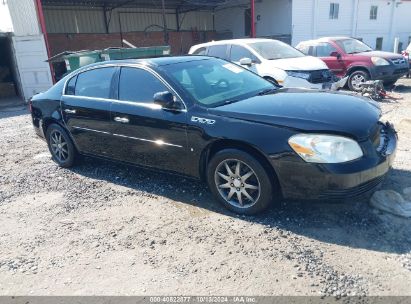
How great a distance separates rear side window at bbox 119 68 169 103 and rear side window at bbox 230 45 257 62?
5180 millimetres

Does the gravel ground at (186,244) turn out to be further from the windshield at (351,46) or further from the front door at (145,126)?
the windshield at (351,46)

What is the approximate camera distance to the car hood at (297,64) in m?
8.41

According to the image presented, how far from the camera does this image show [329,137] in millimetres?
3125

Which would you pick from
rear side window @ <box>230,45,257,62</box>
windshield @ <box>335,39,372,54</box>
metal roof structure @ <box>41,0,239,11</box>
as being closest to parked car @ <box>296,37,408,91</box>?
windshield @ <box>335,39,372,54</box>

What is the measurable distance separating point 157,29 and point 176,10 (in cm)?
188

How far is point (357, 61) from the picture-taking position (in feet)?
33.7

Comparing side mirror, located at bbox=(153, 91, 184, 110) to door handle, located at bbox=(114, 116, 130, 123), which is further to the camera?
door handle, located at bbox=(114, 116, 130, 123)

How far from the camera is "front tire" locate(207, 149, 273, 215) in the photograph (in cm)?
342

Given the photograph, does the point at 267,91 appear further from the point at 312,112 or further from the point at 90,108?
the point at 90,108

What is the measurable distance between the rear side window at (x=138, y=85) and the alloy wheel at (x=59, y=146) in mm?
1589

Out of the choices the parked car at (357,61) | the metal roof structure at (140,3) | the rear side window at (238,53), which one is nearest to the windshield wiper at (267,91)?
the rear side window at (238,53)

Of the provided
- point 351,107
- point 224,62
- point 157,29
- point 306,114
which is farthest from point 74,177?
point 157,29

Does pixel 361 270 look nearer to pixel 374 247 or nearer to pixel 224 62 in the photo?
pixel 374 247

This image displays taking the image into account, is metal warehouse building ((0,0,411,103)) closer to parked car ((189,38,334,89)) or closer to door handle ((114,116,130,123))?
parked car ((189,38,334,89))
